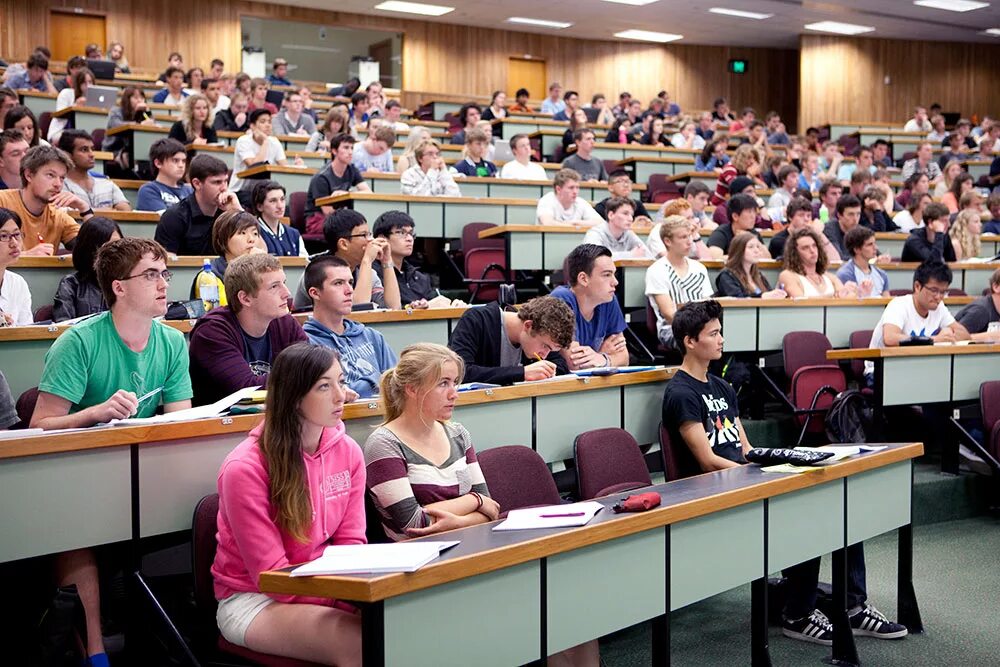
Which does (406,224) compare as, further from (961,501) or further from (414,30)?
(414,30)

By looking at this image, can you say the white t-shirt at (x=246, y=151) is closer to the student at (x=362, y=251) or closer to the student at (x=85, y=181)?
the student at (x=85, y=181)

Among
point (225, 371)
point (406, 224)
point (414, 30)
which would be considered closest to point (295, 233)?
point (406, 224)

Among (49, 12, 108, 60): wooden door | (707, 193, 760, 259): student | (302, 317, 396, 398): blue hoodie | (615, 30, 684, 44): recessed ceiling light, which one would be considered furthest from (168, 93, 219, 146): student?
(615, 30, 684, 44): recessed ceiling light

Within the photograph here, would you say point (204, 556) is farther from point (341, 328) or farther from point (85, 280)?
point (85, 280)

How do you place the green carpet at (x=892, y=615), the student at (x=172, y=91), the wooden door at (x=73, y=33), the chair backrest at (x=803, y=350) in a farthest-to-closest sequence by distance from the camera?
1. the wooden door at (x=73, y=33)
2. the student at (x=172, y=91)
3. the chair backrest at (x=803, y=350)
4. the green carpet at (x=892, y=615)

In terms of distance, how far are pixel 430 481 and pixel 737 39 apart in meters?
18.0

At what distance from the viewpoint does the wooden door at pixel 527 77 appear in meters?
19.4

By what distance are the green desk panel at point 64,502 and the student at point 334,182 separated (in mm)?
4807

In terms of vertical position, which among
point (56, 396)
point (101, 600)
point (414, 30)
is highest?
point (414, 30)

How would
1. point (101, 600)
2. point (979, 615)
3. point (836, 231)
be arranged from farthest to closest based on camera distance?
point (836, 231) < point (979, 615) < point (101, 600)

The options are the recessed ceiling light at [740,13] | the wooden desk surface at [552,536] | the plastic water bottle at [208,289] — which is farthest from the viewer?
the recessed ceiling light at [740,13]

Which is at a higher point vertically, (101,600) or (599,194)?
(599,194)

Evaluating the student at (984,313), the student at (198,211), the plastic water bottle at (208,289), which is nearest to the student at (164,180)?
the student at (198,211)

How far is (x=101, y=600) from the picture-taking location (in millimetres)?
2869
